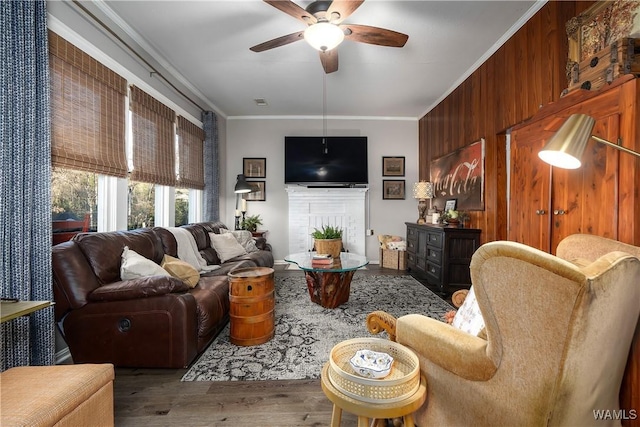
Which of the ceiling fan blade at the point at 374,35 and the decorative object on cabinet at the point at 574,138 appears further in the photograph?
the ceiling fan blade at the point at 374,35

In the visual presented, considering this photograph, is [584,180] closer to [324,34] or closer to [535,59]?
[535,59]

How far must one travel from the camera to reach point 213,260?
3432 mm

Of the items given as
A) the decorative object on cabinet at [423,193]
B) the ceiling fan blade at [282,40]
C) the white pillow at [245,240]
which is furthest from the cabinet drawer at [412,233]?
the ceiling fan blade at [282,40]

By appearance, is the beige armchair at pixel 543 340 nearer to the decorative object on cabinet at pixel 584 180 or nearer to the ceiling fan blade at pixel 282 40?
the decorative object on cabinet at pixel 584 180

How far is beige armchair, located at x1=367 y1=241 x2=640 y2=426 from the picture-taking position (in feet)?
2.52

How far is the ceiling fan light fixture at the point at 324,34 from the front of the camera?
202cm

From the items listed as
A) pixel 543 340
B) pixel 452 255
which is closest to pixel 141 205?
pixel 543 340

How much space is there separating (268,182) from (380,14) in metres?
3.43

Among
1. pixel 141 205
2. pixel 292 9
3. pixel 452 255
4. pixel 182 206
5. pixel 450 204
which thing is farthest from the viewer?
pixel 182 206

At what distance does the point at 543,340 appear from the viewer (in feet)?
2.65

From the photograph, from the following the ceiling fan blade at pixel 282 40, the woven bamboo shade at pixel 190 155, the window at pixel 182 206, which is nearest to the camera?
the ceiling fan blade at pixel 282 40

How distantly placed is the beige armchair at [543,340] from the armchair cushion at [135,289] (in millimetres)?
1723

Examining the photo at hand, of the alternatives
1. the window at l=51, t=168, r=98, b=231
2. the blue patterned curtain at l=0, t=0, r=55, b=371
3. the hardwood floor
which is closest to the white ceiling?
the blue patterned curtain at l=0, t=0, r=55, b=371

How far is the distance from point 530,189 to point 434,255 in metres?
1.57
